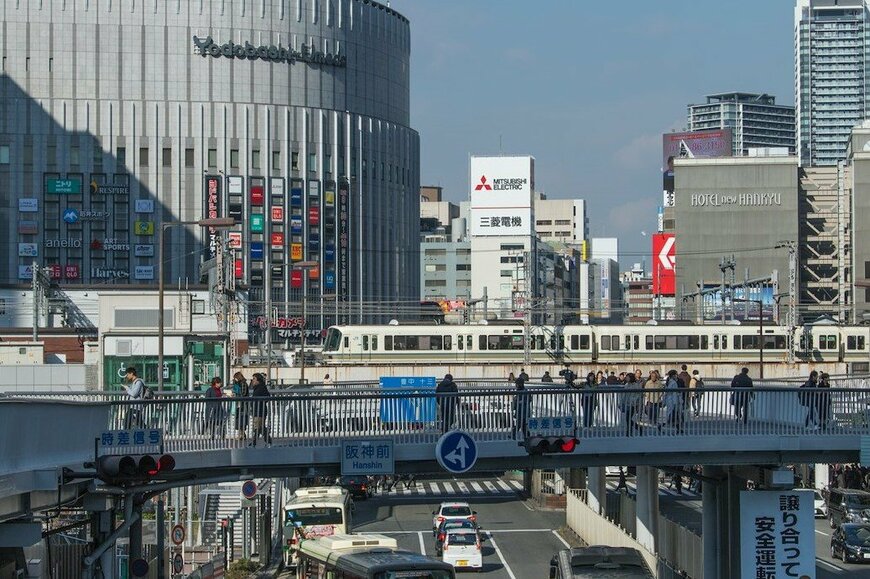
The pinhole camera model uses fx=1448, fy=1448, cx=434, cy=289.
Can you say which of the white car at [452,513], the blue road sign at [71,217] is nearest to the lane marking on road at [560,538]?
the white car at [452,513]

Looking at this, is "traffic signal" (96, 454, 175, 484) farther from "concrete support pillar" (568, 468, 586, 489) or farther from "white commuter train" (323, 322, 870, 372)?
"white commuter train" (323, 322, 870, 372)

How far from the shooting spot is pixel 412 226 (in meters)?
161

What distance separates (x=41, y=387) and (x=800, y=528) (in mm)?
34819

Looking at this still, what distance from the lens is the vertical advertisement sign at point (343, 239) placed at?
474 ft

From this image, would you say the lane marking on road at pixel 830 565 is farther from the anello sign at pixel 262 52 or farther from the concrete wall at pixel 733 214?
the concrete wall at pixel 733 214

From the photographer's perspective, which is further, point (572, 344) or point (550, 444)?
point (572, 344)

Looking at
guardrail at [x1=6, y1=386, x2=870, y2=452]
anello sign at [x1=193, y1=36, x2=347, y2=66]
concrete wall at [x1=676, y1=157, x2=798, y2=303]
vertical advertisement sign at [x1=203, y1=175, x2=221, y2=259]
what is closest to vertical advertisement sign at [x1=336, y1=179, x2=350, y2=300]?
anello sign at [x1=193, y1=36, x2=347, y2=66]

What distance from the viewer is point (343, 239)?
477 feet

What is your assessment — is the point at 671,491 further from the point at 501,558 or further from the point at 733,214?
the point at 733,214

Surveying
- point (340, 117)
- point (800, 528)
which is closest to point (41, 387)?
point (800, 528)

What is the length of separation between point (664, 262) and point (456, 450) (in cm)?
15599

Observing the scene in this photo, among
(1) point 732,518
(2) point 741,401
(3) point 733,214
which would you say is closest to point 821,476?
(1) point 732,518

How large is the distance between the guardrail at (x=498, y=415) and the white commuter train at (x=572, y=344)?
54.5 metres

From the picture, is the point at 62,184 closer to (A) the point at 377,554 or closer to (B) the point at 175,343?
(B) the point at 175,343
